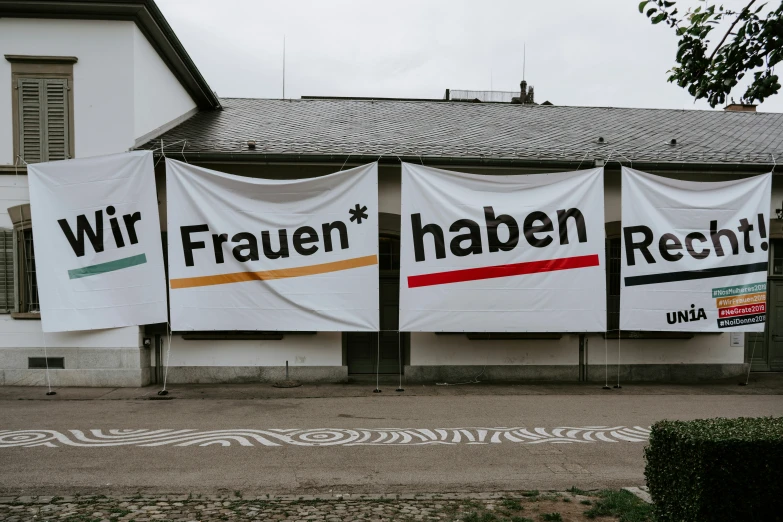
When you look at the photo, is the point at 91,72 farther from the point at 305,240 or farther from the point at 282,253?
the point at 305,240

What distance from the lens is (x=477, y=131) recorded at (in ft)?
45.4

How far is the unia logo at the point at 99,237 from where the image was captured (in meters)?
10.1

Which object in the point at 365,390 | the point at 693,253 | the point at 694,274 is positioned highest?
the point at 693,253

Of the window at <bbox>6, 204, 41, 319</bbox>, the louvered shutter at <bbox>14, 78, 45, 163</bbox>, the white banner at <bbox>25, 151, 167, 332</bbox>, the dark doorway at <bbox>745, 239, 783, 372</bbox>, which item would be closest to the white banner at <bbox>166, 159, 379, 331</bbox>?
the white banner at <bbox>25, 151, 167, 332</bbox>

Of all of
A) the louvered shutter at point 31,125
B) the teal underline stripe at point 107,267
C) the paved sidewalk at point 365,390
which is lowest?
the paved sidewalk at point 365,390

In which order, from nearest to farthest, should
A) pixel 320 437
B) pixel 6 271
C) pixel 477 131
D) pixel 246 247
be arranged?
pixel 320 437
pixel 246 247
pixel 6 271
pixel 477 131

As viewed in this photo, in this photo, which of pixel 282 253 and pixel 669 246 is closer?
pixel 282 253

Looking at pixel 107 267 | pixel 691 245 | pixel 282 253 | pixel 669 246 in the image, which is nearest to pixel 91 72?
pixel 107 267

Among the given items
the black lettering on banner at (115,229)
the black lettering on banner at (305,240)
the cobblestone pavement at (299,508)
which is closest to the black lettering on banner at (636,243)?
the black lettering on banner at (305,240)

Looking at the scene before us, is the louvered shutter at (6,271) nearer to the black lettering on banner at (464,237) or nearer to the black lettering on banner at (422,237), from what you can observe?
the black lettering on banner at (422,237)

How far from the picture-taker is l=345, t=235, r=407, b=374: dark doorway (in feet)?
38.7

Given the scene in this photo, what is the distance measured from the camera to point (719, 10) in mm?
4422

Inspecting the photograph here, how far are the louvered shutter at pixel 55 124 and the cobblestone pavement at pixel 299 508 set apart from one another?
23.8 feet

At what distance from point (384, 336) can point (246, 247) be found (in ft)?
10.9
